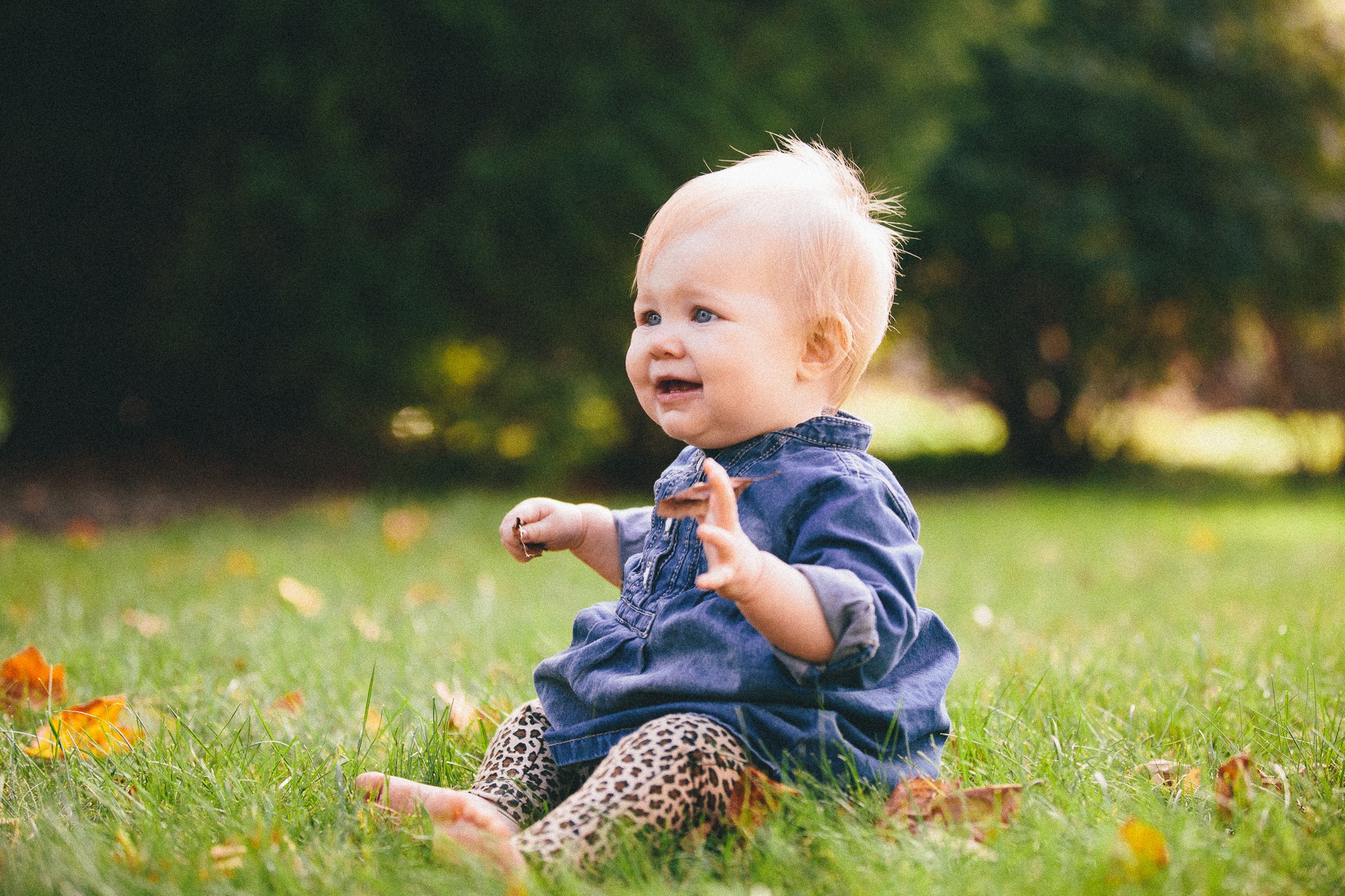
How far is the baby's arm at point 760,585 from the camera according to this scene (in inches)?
53.1

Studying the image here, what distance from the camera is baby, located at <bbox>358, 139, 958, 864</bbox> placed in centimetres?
143

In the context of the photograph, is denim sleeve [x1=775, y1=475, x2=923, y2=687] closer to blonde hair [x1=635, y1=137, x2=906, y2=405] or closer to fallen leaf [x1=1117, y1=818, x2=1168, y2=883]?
blonde hair [x1=635, y1=137, x2=906, y2=405]

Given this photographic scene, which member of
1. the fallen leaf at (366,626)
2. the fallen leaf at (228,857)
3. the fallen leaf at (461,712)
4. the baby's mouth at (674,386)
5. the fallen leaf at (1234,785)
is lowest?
the fallen leaf at (366,626)

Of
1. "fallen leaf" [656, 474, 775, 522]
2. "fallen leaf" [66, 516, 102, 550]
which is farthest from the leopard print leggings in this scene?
"fallen leaf" [66, 516, 102, 550]

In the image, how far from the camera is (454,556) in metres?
4.89

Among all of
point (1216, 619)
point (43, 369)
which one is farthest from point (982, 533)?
point (43, 369)

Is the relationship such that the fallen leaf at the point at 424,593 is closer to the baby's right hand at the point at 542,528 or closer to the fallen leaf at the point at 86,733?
the fallen leaf at the point at 86,733

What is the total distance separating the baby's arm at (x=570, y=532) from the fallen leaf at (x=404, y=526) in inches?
132

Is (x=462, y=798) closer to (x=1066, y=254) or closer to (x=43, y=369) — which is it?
(x=43, y=369)

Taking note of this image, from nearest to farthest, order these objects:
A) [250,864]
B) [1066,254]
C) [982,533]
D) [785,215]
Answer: [250,864] → [785,215] → [982,533] → [1066,254]

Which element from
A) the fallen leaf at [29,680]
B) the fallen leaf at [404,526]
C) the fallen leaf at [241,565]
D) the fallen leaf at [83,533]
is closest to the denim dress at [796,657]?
the fallen leaf at [29,680]

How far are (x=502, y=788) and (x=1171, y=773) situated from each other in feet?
3.51

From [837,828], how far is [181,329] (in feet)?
19.4

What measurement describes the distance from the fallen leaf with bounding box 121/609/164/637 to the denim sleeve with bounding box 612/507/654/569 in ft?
5.95
